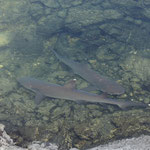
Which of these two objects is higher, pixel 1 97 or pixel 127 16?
pixel 127 16

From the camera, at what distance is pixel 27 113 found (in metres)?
5.12

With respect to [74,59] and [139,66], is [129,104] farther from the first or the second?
[74,59]

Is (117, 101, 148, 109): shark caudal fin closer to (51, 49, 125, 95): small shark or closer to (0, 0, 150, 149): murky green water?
(0, 0, 150, 149): murky green water

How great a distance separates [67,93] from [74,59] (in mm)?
1956

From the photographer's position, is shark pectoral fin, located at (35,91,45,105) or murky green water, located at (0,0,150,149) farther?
shark pectoral fin, located at (35,91,45,105)

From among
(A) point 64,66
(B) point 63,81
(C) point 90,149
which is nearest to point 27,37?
(A) point 64,66

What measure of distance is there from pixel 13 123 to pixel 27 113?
51cm

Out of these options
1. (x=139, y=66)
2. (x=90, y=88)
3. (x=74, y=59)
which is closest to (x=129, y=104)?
(x=90, y=88)

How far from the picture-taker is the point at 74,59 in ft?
22.8

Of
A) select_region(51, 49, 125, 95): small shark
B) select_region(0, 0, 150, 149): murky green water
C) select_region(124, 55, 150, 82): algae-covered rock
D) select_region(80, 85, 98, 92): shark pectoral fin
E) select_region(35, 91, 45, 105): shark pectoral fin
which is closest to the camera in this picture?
select_region(0, 0, 150, 149): murky green water

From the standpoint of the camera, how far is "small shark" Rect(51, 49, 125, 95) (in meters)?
5.53

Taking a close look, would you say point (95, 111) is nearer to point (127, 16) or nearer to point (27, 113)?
point (27, 113)

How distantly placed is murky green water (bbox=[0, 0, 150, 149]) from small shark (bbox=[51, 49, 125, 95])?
8.0 inches

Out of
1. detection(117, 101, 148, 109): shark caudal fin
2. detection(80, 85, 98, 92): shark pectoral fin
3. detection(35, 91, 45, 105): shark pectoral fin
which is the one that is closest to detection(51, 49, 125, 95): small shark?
detection(80, 85, 98, 92): shark pectoral fin
